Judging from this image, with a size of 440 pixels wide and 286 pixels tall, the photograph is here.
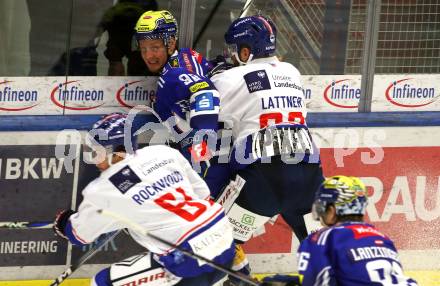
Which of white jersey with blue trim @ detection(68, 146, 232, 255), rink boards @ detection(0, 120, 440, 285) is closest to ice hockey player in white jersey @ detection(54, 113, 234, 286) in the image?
white jersey with blue trim @ detection(68, 146, 232, 255)

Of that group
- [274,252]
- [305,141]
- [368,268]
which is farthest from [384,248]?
[274,252]

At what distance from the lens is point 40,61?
6.95 meters

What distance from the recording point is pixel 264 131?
670 centimetres

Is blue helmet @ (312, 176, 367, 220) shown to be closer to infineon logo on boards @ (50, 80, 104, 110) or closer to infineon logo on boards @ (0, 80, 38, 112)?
infineon logo on boards @ (50, 80, 104, 110)

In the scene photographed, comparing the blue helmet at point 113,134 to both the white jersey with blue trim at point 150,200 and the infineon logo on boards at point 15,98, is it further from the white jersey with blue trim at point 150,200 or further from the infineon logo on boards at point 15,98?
the infineon logo on boards at point 15,98

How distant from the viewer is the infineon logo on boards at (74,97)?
700cm

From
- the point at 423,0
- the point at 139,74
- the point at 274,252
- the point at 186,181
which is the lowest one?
the point at 274,252

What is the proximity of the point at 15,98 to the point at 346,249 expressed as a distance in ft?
8.11

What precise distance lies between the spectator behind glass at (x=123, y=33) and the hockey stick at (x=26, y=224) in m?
0.95

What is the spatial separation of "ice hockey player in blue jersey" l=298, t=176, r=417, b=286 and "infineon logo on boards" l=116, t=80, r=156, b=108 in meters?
1.94

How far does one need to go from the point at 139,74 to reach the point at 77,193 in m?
0.76

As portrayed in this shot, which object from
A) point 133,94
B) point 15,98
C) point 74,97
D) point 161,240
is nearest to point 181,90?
point 133,94

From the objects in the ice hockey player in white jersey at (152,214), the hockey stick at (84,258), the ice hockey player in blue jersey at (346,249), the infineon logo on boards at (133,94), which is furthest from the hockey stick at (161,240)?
the infineon logo on boards at (133,94)

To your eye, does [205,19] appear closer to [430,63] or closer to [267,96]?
[267,96]
